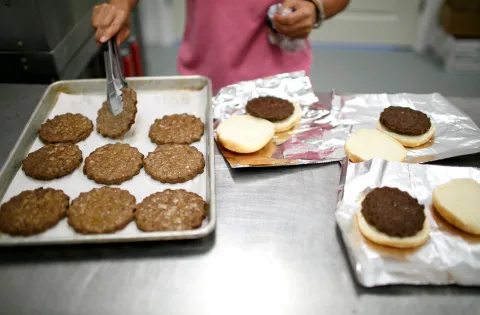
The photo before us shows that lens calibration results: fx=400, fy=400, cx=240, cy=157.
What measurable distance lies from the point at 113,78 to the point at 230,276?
868 mm

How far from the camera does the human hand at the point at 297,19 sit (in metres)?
1.60

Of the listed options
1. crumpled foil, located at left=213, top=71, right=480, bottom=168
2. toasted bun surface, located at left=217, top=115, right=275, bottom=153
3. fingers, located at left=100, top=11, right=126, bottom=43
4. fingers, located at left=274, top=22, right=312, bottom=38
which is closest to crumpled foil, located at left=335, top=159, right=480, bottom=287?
crumpled foil, located at left=213, top=71, right=480, bottom=168

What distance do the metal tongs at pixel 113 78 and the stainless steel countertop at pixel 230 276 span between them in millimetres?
589

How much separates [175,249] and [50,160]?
0.57 metres

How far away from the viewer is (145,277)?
1.00 metres

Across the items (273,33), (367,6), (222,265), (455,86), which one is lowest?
(455,86)

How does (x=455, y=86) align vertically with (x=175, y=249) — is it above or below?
below

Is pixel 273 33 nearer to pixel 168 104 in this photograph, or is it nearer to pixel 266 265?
pixel 168 104

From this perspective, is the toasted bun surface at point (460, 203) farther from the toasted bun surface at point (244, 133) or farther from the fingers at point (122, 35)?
the fingers at point (122, 35)

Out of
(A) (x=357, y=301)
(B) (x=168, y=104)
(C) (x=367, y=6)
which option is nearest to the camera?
(A) (x=357, y=301)

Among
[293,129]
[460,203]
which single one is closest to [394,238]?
[460,203]

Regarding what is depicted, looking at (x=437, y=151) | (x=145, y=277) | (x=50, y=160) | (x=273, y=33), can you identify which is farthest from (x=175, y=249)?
(x=273, y=33)

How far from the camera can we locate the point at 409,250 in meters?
1.03

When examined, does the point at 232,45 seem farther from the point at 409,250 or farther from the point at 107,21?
the point at 409,250
